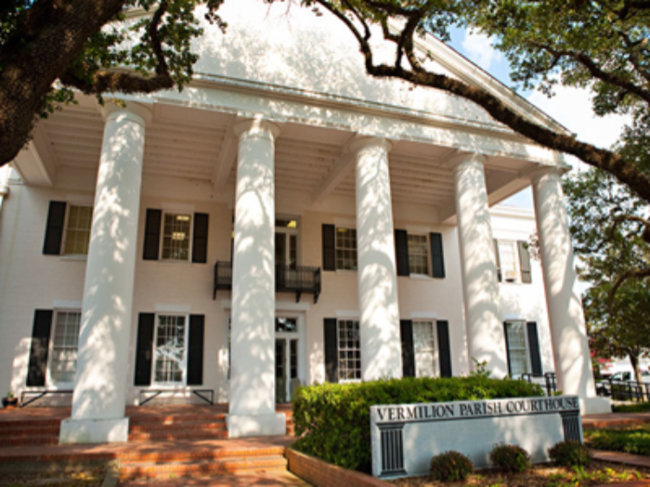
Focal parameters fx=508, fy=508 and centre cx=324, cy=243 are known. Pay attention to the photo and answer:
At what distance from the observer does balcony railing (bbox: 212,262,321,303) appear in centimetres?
1577

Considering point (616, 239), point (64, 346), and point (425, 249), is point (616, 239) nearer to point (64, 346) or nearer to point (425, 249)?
point (425, 249)

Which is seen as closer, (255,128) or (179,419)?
(179,419)

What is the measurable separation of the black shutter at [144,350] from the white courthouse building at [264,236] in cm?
4

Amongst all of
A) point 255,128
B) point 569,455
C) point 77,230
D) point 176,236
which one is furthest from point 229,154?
point 569,455

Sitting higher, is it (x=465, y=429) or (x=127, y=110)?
(x=127, y=110)

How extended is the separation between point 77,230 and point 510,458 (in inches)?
548

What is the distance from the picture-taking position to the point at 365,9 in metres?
9.00

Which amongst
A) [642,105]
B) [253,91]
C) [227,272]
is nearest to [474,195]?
[642,105]

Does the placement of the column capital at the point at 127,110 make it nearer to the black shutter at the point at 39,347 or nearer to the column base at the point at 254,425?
the black shutter at the point at 39,347

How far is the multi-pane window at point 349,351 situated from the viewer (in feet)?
55.3

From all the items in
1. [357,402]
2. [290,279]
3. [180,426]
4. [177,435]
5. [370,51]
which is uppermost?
[370,51]

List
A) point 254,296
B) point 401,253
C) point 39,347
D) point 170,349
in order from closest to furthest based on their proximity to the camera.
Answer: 1. point 254,296
2. point 39,347
3. point 170,349
4. point 401,253

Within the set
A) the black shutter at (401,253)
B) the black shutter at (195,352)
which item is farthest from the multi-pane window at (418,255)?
the black shutter at (195,352)

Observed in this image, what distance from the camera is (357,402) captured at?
6926 mm
